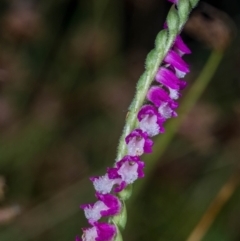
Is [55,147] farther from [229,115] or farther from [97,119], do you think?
[229,115]

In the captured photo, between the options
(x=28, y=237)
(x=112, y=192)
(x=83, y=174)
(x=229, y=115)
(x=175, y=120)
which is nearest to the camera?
(x=112, y=192)

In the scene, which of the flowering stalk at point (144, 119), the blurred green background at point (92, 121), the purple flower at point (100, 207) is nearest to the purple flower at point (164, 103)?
the flowering stalk at point (144, 119)

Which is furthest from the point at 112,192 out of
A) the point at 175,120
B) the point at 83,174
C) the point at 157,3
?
the point at 157,3

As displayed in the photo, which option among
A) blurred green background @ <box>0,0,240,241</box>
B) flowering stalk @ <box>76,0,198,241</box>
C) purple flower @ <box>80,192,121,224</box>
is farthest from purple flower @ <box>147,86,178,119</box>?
blurred green background @ <box>0,0,240,241</box>

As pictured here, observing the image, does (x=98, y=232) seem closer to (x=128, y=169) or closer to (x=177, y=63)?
(x=128, y=169)

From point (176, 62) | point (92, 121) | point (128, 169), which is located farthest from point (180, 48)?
point (92, 121)

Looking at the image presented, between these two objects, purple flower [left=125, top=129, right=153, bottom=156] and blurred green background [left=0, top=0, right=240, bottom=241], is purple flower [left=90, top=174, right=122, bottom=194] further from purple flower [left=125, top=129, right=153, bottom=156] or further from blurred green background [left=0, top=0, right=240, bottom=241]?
blurred green background [left=0, top=0, right=240, bottom=241]
